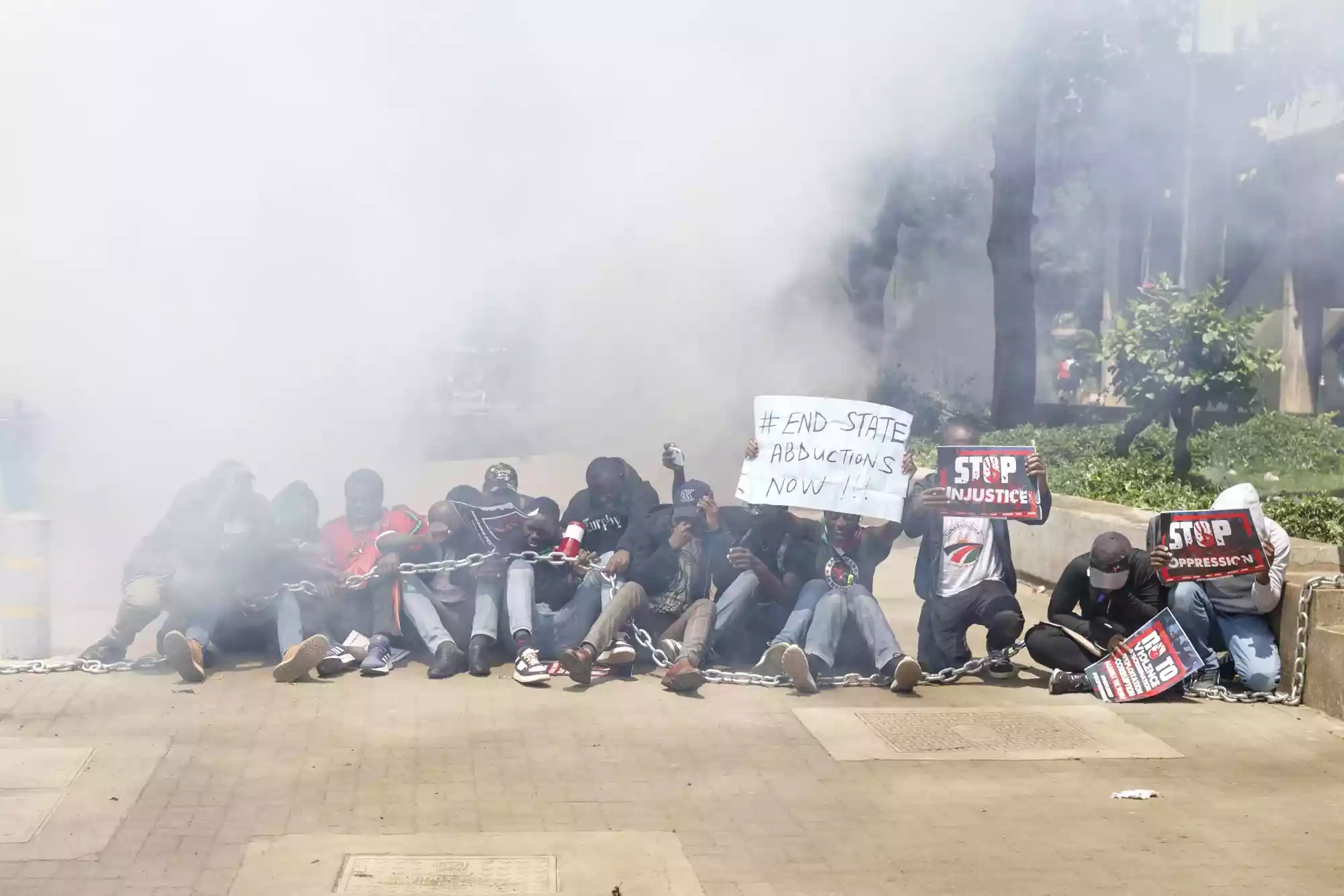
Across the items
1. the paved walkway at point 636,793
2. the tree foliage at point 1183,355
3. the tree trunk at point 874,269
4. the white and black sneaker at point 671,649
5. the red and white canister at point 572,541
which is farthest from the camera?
the tree trunk at point 874,269

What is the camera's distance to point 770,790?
17.1 feet

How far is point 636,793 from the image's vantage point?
5137 mm

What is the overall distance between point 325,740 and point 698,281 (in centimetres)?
462

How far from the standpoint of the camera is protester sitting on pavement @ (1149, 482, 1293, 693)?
6582 millimetres

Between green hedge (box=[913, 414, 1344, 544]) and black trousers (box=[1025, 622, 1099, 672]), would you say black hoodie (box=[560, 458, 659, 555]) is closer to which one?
black trousers (box=[1025, 622, 1099, 672])

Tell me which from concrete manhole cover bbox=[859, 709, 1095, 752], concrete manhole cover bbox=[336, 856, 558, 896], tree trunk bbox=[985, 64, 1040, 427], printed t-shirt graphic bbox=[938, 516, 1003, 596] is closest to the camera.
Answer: concrete manhole cover bbox=[336, 856, 558, 896]

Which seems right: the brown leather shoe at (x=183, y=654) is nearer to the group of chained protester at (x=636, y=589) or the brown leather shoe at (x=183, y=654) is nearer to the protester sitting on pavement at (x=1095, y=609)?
the group of chained protester at (x=636, y=589)

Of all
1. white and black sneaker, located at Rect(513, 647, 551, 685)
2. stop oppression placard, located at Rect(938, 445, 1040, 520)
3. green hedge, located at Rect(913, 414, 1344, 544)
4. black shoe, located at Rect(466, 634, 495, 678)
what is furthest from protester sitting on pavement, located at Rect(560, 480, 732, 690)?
green hedge, located at Rect(913, 414, 1344, 544)

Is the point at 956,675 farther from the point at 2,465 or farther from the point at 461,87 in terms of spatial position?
the point at 2,465

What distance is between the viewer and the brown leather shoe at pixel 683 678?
652 centimetres

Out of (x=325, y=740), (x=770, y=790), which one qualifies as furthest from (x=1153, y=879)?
(x=325, y=740)

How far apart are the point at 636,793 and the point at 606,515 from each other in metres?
2.48

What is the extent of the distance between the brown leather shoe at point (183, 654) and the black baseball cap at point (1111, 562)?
415 centimetres

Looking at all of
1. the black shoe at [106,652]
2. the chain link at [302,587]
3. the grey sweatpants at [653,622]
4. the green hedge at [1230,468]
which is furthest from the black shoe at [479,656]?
the green hedge at [1230,468]
